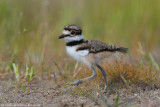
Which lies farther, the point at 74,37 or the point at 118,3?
the point at 118,3

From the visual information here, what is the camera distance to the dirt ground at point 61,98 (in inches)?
131

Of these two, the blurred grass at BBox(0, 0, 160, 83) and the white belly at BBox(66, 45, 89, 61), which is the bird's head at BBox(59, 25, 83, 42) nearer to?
the white belly at BBox(66, 45, 89, 61)

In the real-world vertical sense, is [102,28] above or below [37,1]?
below

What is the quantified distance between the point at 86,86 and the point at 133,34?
251cm

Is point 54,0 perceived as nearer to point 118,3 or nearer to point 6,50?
point 118,3

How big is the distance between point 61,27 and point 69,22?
15.2 inches

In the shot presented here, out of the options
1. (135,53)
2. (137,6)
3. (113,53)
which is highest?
(137,6)

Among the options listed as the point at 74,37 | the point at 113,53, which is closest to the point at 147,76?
the point at 113,53

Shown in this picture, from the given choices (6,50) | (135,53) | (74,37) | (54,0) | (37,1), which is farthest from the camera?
(54,0)

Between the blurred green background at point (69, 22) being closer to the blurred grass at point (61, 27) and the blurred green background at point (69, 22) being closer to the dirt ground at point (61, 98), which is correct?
the blurred grass at point (61, 27)

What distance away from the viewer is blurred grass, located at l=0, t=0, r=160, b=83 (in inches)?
204

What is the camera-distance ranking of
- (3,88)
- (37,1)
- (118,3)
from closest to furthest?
(3,88), (118,3), (37,1)

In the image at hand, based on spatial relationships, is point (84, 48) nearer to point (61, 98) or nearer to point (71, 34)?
point (71, 34)

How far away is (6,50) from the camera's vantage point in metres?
Answer: 5.19
